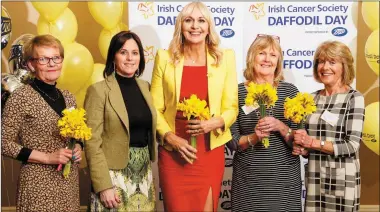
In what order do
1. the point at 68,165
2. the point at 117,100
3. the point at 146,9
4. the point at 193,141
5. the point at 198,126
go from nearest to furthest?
1. the point at 68,165
2. the point at 117,100
3. the point at 198,126
4. the point at 193,141
5. the point at 146,9

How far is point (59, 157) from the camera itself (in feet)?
10.1

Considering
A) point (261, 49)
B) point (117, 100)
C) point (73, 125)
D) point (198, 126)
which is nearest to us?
point (73, 125)

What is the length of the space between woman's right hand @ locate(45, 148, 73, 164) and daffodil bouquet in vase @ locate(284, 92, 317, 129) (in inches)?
59.3

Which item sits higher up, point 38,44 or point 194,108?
point 38,44

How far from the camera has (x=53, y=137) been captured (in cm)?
313

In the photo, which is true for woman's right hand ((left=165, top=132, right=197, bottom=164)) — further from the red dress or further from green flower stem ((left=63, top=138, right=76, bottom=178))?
green flower stem ((left=63, top=138, right=76, bottom=178))

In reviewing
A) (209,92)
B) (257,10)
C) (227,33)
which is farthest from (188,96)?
(257,10)

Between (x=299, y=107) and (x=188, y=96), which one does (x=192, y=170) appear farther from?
(x=299, y=107)

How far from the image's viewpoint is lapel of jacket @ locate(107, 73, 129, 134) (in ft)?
10.5

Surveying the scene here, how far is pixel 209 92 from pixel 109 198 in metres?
1.02

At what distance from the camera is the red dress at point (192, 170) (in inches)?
139

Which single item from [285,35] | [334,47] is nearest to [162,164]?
[334,47]

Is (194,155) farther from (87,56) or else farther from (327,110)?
(87,56)

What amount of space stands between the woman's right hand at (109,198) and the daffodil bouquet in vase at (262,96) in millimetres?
1107
